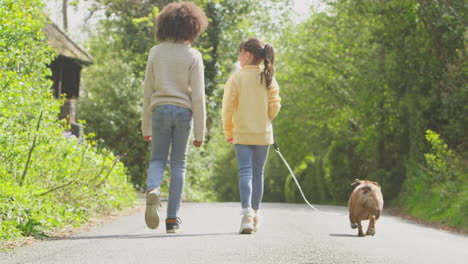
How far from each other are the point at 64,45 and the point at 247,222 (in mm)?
17827

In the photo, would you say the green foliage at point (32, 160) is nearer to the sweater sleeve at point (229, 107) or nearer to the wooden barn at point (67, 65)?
the sweater sleeve at point (229, 107)

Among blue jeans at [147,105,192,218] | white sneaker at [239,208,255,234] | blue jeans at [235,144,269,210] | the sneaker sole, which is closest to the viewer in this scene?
the sneaker sole

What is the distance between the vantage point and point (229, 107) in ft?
25.3

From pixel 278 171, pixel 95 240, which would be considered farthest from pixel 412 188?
pixel 278 171

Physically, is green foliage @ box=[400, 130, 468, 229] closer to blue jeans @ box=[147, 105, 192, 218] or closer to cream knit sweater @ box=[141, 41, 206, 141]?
blue jeans @ box=[147, 105, 192, 218]

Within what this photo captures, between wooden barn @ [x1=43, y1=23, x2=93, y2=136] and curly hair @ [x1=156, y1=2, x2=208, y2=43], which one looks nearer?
curly hair @ [x1=156, y1=2, x2=208, y2=43]

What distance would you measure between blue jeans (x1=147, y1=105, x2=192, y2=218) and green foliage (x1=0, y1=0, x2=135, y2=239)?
1.27 meters

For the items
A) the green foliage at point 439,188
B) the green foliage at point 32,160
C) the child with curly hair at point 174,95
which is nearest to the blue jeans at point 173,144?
the child with curly hair at point 174,95

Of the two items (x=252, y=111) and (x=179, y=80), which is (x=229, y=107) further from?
(x=179, y=80)

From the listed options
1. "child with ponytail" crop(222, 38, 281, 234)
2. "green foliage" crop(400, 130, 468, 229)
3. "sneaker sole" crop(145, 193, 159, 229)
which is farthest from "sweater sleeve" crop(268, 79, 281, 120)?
"green foliage" crop(400, 130, 468, 229)

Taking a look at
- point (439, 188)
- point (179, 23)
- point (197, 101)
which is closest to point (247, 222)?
point (197, 101)

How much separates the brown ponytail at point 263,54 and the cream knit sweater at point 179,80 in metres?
0.83

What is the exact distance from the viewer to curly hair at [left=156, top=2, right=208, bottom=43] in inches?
281

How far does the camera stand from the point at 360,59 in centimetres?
2572
